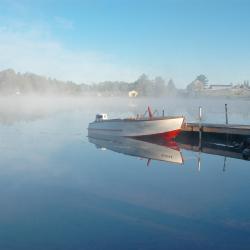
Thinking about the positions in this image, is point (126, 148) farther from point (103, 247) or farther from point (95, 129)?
point (103, 247)

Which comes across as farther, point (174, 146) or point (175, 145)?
point (175, 145)

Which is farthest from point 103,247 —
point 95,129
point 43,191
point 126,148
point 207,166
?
point 95,129

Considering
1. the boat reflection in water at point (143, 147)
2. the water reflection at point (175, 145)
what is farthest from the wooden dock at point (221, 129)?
the boat reflection in water at point (143, 147)

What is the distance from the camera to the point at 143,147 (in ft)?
99.1

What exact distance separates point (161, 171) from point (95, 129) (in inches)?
720

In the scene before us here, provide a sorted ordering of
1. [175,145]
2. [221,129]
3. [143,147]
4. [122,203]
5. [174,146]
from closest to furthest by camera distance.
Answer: [122,203]
[143,147]
[221,129]
[174,146]
[175,145]

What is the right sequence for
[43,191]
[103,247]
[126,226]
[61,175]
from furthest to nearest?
[61,175] → [43,191] → [126,226] → [103,247]

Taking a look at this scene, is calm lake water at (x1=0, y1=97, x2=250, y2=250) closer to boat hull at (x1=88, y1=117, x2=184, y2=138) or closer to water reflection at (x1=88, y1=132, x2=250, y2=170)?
water reflection at (x1=88, y1=132, x2=250, y2=170)

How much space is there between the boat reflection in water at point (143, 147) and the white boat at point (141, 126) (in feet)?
2.19

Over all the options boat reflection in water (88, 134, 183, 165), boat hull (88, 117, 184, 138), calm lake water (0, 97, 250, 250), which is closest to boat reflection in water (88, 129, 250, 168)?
boat reflection in water (88, 134, 183, 165)

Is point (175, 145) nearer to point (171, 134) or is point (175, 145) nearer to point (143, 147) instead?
point (171, 134)

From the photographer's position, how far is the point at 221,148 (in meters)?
29.2

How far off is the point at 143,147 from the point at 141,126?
4.11 m

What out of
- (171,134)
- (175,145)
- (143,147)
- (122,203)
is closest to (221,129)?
(175,145)
